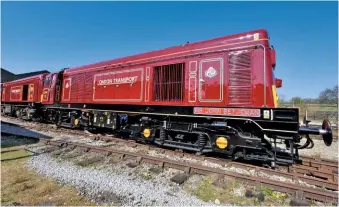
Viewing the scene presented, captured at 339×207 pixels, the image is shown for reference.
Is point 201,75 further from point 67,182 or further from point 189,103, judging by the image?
point 67,182

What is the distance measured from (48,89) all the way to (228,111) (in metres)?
12.7

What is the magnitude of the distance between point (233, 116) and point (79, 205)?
457cm

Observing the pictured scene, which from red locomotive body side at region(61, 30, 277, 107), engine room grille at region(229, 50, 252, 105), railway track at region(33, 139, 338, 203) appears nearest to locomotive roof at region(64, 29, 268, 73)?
red locomotive body side at region(61, 30, 277, 107)

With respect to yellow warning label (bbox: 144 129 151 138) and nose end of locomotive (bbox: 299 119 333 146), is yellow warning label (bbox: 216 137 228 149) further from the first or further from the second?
yellow warning label (bbox: 144 129 151 138)

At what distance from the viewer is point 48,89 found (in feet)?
47.9

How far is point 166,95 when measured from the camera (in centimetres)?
826

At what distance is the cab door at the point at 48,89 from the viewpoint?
14.2 meters

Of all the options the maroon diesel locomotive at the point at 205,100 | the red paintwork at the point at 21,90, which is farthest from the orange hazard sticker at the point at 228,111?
the red paintwork at the point at 21,90

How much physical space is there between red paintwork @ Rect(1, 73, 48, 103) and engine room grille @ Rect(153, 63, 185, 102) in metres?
11.5

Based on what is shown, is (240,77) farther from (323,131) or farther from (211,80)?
(323,131)

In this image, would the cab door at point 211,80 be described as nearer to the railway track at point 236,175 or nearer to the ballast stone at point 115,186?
the railway track at point 236,175

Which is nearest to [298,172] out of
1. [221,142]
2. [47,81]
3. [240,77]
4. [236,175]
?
[221,142]

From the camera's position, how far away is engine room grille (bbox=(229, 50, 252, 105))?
21.2 feet

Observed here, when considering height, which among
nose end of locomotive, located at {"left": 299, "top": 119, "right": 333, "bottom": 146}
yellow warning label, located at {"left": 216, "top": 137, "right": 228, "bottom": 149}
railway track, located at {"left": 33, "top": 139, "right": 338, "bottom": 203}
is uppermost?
nose end of locomotive, located at {"left": 299, "top": 119, "right": 333, "bottom": 146}
